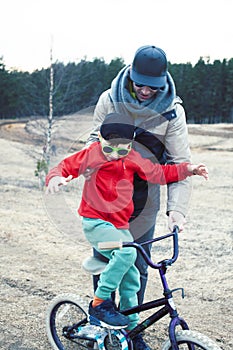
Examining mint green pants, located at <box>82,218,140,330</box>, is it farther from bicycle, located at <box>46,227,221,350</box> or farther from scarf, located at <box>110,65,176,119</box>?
scarf, located at <box>110,65,176,119</box>

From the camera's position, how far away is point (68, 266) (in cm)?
564

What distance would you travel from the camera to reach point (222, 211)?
33.1ft

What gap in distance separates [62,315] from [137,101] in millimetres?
1564

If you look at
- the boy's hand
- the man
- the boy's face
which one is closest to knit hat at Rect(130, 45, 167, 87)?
Answer: the man

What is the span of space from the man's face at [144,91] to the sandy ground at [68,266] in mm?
450

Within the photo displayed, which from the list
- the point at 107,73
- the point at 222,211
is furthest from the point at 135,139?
the point at 107,73

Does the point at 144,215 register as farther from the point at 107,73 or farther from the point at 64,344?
the point at 107,73

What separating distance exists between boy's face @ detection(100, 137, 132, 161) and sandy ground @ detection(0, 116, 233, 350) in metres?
0.38

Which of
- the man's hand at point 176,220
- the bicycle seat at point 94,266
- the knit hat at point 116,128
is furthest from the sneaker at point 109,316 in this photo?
the knit hat at point 116,128

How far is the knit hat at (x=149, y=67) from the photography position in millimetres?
2529

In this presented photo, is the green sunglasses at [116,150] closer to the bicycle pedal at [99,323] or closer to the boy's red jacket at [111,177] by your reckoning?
the boy's red jacket at [111,177]

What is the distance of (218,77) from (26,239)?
47159mm

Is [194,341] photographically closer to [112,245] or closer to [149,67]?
[112,245]

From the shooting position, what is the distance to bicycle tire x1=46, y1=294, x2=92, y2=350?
124 inches
